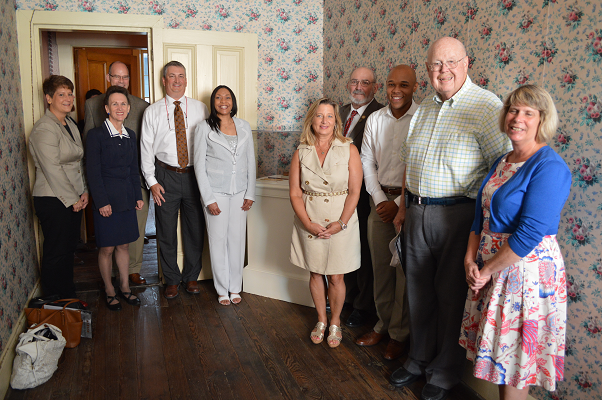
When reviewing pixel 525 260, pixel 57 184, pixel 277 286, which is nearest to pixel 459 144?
pixel 525 260

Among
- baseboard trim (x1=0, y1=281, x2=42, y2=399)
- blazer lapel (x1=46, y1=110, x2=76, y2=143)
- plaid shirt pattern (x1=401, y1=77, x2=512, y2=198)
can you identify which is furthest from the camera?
blazer lapel (x1=46, y1=110, x2=76, y2=143)

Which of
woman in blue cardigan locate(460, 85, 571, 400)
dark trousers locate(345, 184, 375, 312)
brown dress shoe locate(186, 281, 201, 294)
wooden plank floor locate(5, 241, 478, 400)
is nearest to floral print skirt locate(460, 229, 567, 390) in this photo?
woman in blue cardigan locate(460, 85, 571, 400)

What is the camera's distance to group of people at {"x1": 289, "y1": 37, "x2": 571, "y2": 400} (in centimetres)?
159

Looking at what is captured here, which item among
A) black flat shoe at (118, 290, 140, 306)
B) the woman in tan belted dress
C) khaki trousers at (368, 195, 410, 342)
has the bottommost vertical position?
black flat shoe at (118, 290, 140, 306)

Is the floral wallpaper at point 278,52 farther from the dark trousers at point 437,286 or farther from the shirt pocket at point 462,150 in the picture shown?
the shirt pocket at point 462,150

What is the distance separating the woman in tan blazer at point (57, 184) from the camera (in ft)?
9.61

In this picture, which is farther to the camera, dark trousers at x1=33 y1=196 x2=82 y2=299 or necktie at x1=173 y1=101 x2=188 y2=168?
necktie at x1=173 y1=101 x2=188 y2=168

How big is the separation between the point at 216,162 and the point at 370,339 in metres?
1.61

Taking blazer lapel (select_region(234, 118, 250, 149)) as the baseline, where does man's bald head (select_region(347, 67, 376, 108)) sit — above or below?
above

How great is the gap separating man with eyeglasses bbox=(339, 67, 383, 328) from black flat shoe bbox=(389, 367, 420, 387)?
65cm

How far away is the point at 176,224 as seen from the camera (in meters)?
3.54

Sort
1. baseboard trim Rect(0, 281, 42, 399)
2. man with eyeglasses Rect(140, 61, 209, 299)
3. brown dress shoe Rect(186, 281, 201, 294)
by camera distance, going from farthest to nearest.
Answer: brown dress shoe Rect(186, 281, 201, 294) → man with eyeglasses Rect(140, 61, 209, 299) → baseboard trim Rect(0, 281, 42, 399)

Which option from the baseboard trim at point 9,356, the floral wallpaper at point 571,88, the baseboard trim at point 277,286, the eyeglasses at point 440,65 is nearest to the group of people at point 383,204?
the eyeglasses at point 440,65

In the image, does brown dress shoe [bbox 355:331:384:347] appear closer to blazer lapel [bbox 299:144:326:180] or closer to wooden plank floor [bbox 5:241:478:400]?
wooden plank floor [bbox 5:241:478:400]
